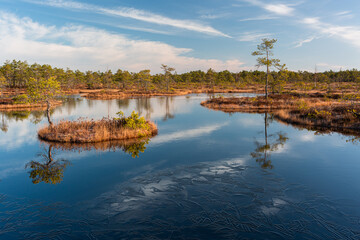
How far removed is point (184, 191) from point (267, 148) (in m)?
11.9

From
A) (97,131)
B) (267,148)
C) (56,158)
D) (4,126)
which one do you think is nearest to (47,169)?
(56,158)

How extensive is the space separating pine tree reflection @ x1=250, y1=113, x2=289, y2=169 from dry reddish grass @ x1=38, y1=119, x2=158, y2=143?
1225 centimetres

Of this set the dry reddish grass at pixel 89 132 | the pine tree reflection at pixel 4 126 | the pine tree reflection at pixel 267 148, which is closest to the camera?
the pine tree reflection at pixel 267 148

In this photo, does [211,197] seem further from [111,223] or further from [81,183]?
[81,183]

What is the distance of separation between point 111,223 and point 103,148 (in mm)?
12673

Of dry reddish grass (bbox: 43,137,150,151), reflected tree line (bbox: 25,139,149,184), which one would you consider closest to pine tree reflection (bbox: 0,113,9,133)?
dry reddish grass (bbox: 43,137,150,151)

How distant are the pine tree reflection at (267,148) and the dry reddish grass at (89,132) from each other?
1225 centimetres

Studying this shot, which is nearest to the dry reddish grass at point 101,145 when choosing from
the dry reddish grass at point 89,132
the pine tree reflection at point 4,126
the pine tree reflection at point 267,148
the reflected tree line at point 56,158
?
the reflected tree line at point 56,158

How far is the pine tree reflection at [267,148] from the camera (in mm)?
17500

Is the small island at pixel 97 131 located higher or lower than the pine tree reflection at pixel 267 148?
higher

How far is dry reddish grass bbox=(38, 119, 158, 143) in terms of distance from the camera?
2347 cm

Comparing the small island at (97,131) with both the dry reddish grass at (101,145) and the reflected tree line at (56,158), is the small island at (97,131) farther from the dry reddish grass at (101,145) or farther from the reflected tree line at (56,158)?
the reflected tree line at (56,158)

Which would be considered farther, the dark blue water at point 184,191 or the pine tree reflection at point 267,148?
the pine tree reflection at point 267,148

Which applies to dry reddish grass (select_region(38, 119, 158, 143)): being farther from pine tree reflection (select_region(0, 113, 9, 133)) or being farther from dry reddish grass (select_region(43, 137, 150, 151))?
pine tree reflection (select_region(0, 113, 9, 133))
